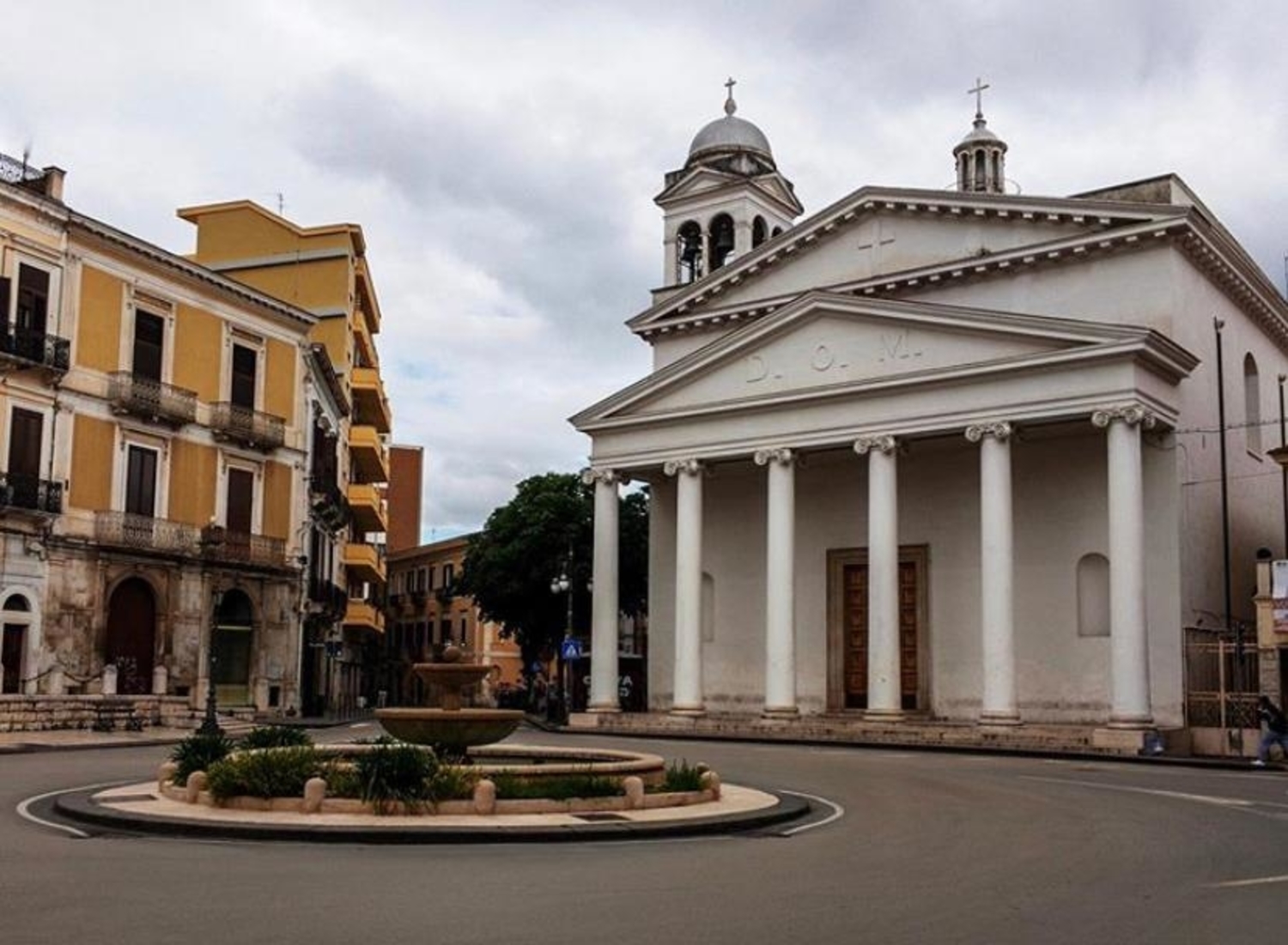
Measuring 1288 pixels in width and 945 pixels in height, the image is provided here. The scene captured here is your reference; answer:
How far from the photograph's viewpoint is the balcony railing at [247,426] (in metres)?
40.2

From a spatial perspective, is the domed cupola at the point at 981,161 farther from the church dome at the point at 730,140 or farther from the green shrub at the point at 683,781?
Result: the green shrub at the point at 683,781

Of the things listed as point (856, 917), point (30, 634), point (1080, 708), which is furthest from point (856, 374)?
point (856, 917)

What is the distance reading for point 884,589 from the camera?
33.6 metres

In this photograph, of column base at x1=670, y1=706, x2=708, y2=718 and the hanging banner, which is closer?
the hanging banner

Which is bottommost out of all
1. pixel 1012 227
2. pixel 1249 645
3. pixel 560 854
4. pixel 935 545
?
pixel 560 854

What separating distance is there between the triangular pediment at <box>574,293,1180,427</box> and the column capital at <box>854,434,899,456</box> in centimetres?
123

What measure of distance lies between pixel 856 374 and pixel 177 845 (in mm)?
25163

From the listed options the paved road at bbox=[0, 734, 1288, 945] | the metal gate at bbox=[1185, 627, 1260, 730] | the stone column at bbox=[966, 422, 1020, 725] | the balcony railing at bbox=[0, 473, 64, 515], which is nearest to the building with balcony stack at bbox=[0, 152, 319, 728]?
the balcony railing at bbox=[0, 473, 64, 515]

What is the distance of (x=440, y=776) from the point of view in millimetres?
14609

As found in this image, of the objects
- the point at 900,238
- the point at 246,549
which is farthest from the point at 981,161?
the point at 246,549

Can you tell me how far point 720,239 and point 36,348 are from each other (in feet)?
72.8

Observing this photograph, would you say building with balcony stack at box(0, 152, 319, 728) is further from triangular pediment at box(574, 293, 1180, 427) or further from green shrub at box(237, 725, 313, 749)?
green shrub at box(237, 725, 313, 749)

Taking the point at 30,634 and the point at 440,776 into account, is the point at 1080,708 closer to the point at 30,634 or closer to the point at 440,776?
the point at 440,776

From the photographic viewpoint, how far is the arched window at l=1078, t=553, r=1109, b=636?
111ft
